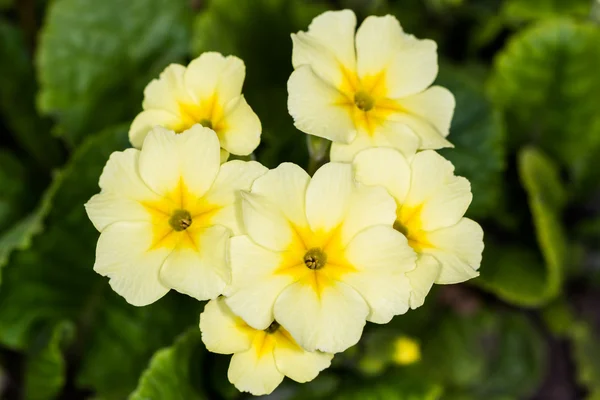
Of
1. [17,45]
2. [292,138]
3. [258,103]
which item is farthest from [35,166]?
[292,138]

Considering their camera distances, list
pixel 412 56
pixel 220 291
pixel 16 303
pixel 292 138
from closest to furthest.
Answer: pixel 220 291
pixel 412 56
pixel 292 138
pixel 16 303

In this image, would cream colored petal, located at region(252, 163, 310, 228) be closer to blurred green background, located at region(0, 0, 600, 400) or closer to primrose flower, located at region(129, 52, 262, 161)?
primrose flower, located at region(129, 52, 262, 161)

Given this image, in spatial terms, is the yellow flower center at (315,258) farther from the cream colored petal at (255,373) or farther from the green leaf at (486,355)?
the green leaf at (486,355)

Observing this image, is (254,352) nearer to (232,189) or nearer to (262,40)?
(232,189)


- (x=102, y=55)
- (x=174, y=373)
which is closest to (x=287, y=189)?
(x=174, y=373)

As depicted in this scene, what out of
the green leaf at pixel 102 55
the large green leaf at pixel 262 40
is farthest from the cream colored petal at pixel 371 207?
the green leaf at pixel 102 55

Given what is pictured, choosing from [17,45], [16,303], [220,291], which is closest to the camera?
[220,291]

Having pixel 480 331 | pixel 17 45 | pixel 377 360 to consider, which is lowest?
pixel 480 331

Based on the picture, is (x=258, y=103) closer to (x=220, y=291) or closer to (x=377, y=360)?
(x=377, y=360)
